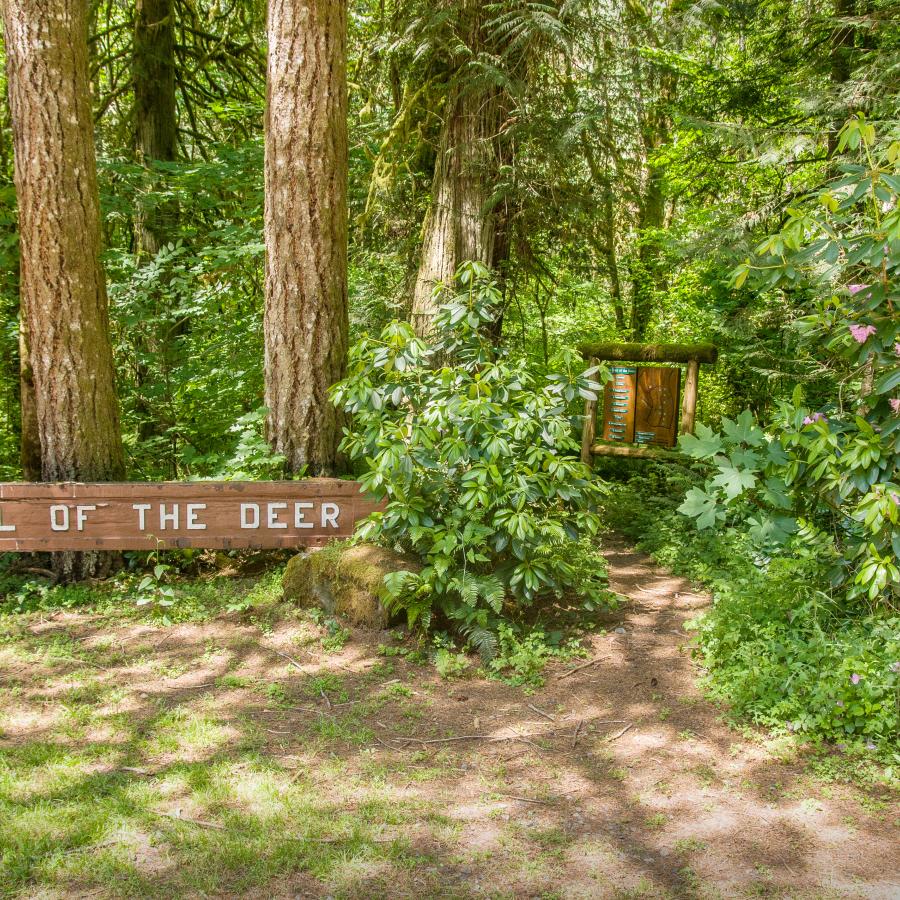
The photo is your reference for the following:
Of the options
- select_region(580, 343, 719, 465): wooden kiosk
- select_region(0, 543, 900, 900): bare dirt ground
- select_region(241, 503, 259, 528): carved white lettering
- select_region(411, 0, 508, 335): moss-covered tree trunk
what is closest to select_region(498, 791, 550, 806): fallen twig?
select_region(0, 543, 900, 900): bare dirt ground

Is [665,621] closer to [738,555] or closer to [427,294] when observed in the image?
[738,555]

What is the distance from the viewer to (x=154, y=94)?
9.88 m

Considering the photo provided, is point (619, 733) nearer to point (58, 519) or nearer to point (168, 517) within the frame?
point (168, 517)

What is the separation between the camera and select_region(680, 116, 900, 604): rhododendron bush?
12.6 feet

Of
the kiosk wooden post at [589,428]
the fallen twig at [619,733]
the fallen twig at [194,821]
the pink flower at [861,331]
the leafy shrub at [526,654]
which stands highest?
the pink flower at [861,331]

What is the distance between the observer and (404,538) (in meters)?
5.47

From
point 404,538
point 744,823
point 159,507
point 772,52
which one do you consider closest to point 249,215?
point 159,507

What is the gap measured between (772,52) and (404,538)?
6.55 m

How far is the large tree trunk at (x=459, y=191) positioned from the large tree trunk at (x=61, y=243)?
292cm

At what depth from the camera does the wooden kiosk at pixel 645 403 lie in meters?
7.76

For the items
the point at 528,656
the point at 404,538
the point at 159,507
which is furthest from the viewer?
the point at 159,507

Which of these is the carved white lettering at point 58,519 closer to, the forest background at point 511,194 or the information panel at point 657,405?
the forest background at point 511,194

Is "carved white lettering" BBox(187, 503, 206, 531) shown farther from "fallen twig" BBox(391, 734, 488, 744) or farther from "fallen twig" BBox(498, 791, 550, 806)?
"fallen twig" BBox(498, 791, 550, 806)

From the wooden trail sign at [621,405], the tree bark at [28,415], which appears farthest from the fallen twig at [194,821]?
the wooden trail sign at [621,405]
